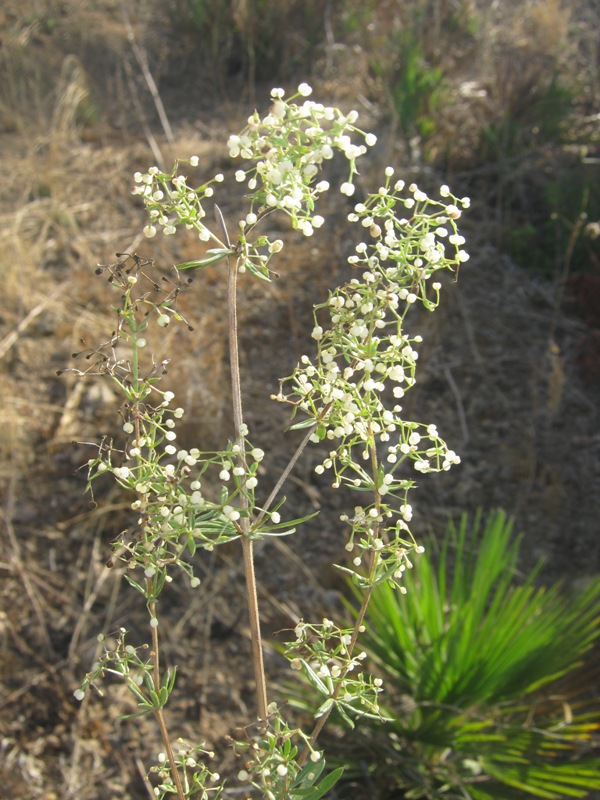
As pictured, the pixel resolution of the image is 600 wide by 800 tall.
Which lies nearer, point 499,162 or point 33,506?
point 33,506

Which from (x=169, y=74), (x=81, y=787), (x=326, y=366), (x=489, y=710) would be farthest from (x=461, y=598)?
(x=169, y=74)

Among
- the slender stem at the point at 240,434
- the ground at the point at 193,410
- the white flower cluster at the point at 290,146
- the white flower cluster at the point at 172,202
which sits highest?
the white flower cluster at the point at 290,146

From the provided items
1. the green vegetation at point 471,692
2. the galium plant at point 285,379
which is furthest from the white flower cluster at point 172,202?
the green vegetation at point 471,692

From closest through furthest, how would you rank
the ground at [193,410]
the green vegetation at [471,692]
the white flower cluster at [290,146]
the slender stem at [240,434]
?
the white flower cluster at [290,146] → the slender stem at [240,434] → the green vegetation at [471,692] → the ground at [193,410]

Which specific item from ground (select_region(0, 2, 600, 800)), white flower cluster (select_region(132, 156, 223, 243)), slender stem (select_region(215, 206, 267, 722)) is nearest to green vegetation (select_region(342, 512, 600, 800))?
ground (select_region(0, 2, 600, 800))

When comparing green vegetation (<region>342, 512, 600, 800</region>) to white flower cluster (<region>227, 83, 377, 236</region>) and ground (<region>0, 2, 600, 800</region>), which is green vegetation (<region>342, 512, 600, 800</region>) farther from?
white flower cluster (<region>227, 83, 377, 236</region>)

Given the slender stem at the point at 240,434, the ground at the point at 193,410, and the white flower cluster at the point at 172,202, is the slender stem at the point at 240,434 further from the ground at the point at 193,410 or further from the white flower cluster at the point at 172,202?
the ground at the point at 193,410

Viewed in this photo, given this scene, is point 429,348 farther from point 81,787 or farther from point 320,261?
point 81,787

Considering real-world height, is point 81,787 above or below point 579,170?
below

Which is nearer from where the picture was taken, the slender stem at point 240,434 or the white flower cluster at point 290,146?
the white flower cluster at point 290,146

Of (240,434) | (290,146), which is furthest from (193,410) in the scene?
Answer: (290,146)

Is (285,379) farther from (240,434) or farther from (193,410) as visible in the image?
(193,410)
